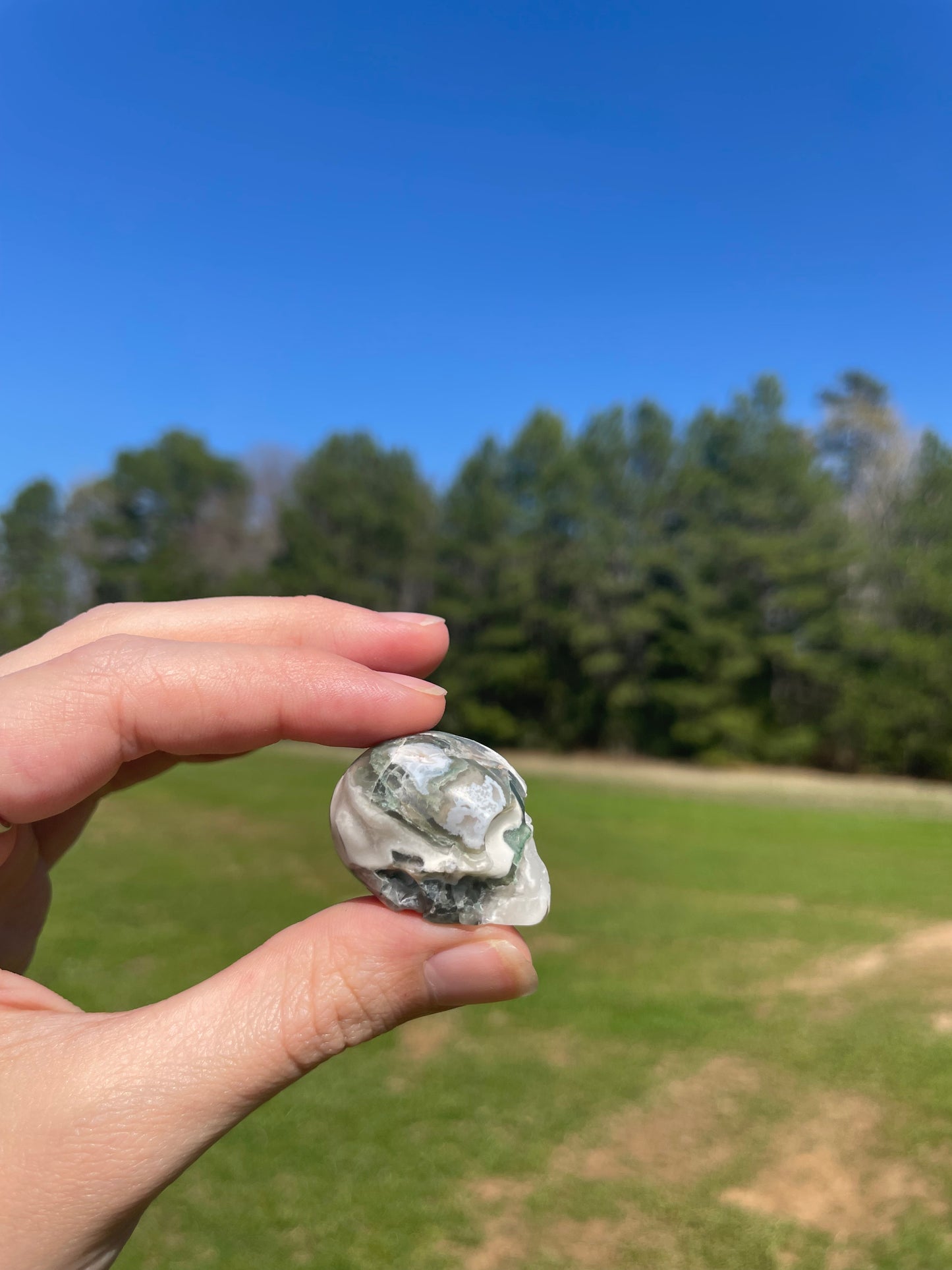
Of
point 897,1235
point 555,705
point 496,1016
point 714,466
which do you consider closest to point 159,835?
point 496,1016

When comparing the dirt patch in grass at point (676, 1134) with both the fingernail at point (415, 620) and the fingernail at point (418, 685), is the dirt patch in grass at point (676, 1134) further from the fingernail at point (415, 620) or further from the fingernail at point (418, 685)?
the fingernail at point (418, 685)

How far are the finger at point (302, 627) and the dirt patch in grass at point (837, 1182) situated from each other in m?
3.25

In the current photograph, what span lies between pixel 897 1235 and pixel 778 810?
1112 cm

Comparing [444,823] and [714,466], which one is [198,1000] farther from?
[714,466]

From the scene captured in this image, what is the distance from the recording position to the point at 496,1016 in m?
5.59

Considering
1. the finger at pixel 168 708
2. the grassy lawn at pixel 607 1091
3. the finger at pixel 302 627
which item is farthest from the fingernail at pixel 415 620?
the grassy lawn at pixel 607 1091

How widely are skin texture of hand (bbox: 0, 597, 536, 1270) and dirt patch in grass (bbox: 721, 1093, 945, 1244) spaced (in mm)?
3140

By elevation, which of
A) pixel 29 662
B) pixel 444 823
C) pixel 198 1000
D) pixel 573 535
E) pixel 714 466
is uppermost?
pixel 714 466

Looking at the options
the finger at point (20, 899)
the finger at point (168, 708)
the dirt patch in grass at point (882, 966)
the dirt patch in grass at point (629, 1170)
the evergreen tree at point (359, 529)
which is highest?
the evergreen tree at point (359, 529)

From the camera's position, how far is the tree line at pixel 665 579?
21828mm

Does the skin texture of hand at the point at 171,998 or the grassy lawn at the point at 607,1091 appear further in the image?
the grassy lawn at the point at 607,1091

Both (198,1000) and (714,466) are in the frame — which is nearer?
(198,1000)

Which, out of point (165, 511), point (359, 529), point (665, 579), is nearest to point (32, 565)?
point (165, 511)

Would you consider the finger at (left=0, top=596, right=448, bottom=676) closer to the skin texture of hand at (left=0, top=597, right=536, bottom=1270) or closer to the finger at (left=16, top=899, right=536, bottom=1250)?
the skin texture of hand at (left=0, top=597, right=536, bottom=1270)
